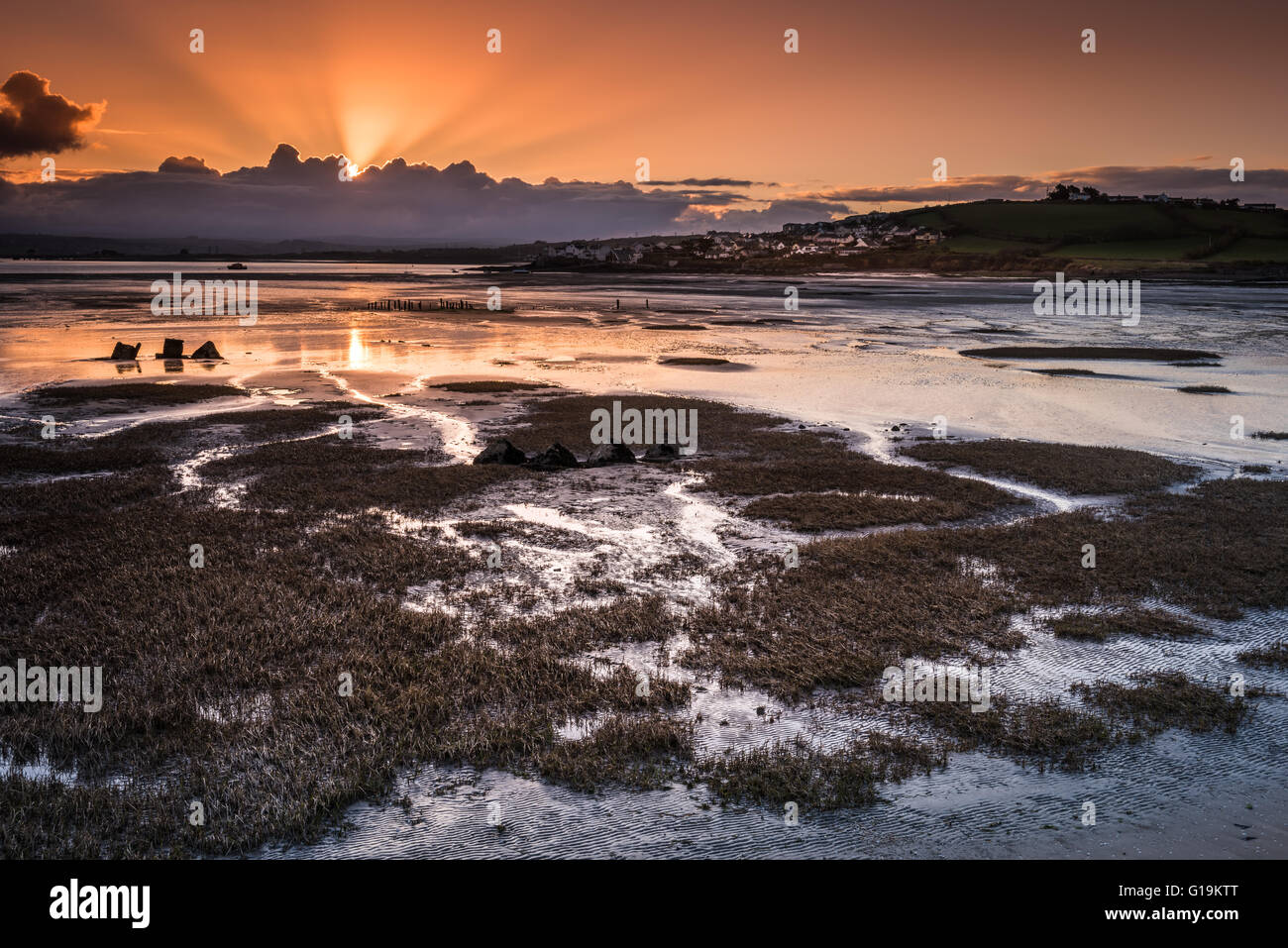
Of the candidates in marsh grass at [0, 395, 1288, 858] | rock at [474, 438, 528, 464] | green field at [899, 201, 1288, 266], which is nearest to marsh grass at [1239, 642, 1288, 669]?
marsh grass at [0, 395, 1288, 858]

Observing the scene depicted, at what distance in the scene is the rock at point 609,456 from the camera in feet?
83.8

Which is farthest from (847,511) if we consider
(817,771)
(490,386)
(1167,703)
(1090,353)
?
(1090,353)

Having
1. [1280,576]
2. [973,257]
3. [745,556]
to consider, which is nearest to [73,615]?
[745,556]

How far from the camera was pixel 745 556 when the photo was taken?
1702 centimetres

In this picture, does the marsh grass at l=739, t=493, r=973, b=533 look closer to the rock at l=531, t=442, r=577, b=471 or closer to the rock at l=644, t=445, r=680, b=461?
the rock at l=644, t=445, r=680, b=461

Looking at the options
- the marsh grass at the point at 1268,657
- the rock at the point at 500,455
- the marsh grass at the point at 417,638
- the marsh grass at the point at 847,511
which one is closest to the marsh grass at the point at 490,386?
the rock at the point at 500,455

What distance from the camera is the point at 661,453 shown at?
26.4 metres

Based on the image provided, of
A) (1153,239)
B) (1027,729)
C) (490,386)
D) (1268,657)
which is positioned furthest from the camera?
(1153,239)

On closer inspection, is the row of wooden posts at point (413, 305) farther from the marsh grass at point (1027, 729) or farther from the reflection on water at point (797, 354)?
the marsh grass at point (1027, 729)

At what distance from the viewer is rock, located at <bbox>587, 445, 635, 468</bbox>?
2553 cm

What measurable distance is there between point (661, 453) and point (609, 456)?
1.87 m

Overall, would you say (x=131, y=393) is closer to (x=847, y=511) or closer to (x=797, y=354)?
(x=847, y=511)

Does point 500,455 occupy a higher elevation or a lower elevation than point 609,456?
higher
